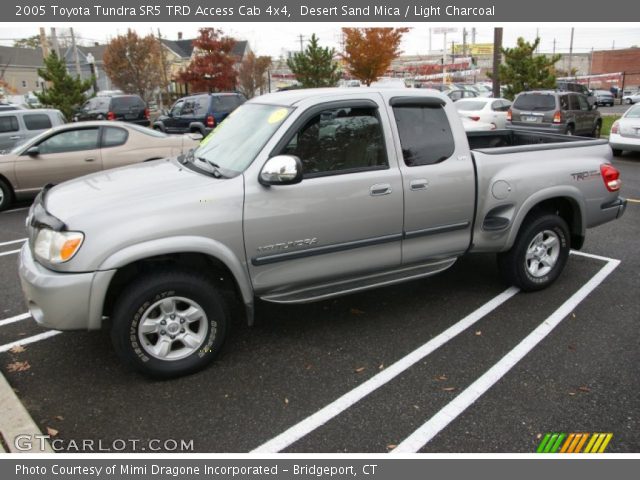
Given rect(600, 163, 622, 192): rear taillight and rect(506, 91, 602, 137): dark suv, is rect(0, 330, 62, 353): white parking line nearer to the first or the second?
rect(600, 163, 622, 192): rear taillight

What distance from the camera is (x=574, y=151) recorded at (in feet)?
16.4

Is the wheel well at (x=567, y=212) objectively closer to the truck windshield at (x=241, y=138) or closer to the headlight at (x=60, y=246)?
the truck windshield at (x=241, y=138)

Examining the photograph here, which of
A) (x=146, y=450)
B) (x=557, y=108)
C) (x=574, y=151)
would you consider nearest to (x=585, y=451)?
(x=146, y=450)

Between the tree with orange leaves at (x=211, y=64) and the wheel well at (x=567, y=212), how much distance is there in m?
31.5

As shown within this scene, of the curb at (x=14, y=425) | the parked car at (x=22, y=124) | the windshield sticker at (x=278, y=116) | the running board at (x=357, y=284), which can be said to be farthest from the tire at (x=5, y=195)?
the running board at (x=357, y=284)

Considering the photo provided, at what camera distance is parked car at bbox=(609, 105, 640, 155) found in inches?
491

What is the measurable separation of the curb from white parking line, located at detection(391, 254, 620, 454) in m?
2.04

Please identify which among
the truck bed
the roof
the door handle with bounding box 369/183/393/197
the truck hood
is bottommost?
the door handle with bounding box 369/183/393/197

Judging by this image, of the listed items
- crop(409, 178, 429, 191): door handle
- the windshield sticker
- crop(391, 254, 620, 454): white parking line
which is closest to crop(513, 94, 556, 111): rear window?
crop(391, 254, 620, 454): white parking line

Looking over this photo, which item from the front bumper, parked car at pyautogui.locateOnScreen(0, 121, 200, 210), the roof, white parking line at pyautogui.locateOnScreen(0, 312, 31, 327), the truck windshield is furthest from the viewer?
the roof

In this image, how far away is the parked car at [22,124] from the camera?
38.7 ft

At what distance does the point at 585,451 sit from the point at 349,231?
6.75 ft

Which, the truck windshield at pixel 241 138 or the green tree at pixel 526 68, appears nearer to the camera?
the truck windshield at pixel 241 138

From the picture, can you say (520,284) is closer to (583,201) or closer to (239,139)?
(583,201)
